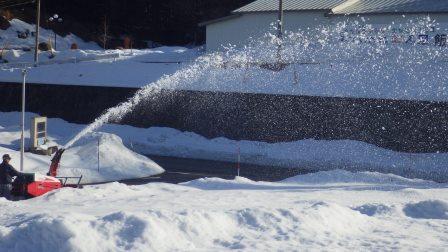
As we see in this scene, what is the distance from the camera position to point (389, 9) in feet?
118

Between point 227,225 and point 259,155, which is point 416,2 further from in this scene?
point 227,225

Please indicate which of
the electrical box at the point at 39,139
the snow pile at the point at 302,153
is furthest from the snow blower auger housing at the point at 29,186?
the snow pile at the point at 302,153

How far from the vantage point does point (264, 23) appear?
4022cm

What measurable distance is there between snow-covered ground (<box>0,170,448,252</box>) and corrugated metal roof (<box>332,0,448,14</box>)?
73.4 feet

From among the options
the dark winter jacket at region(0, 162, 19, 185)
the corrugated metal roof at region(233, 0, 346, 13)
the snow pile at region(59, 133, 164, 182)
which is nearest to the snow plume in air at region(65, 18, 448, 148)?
the corrugated metal roof at region(233, 0, 346, 13)

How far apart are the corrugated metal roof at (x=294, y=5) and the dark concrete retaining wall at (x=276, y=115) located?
10.7m

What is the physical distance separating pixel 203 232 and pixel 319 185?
845 cm

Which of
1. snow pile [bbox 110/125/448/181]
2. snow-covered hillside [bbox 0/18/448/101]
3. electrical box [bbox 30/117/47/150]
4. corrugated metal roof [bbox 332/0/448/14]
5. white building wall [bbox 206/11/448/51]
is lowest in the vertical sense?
snow pile [bbox 110/125/448/181]

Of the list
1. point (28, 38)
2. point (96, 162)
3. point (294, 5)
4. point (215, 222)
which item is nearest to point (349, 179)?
point (96, 162)

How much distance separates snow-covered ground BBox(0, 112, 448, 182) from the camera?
22.6 meters

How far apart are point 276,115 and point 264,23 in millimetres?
12587

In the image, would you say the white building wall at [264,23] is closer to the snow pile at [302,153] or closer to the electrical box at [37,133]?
the snow pile at [302,153]

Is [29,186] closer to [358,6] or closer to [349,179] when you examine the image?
[349,179]

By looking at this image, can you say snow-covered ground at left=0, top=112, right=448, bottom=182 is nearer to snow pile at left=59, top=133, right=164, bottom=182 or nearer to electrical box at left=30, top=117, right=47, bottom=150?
snow pile at left=59, top=133, right=164, bottom=182
